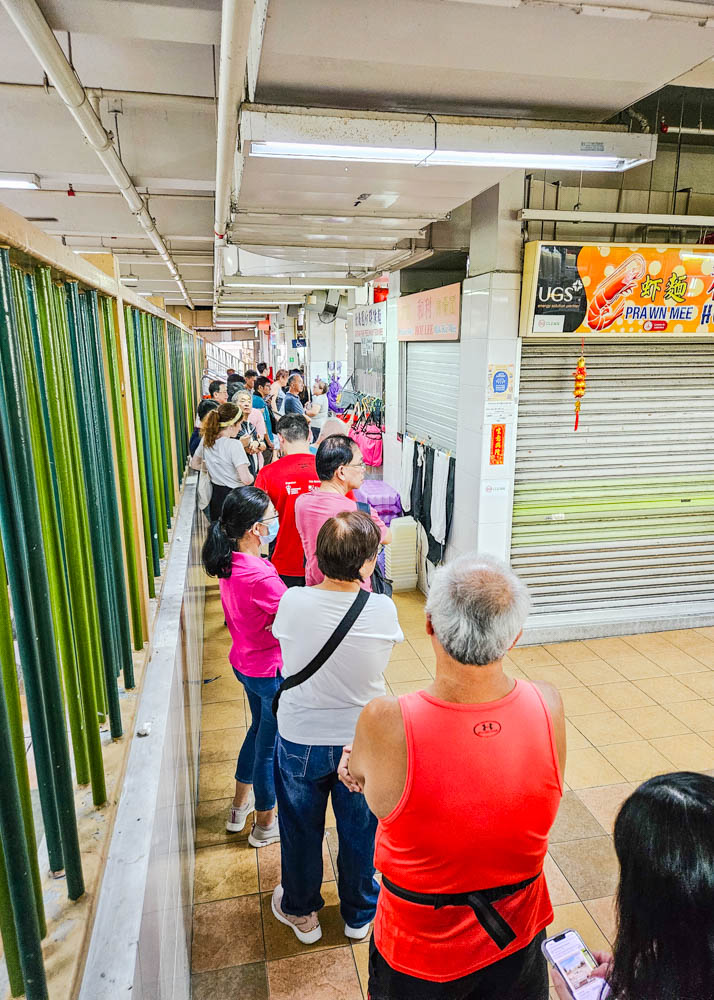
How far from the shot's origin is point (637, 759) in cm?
384

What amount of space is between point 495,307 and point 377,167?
1802 mm

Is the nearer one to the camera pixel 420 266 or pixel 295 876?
pixel 295 876

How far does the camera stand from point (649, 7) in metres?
2.06

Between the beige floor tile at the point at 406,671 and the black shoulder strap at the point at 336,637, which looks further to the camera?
the beige floor tile at the point at 406,671

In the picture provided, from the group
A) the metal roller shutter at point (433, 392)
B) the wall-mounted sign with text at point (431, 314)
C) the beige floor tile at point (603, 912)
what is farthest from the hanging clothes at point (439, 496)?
the beige floor tile at point (603, 912)

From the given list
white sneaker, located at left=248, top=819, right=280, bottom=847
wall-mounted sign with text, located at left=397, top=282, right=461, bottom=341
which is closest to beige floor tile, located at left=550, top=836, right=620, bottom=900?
white sneaker, located at left=248, top=819, right=280, bottom=847

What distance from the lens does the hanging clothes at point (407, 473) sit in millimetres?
6639

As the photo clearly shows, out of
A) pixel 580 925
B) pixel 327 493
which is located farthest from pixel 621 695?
pixel 327 493

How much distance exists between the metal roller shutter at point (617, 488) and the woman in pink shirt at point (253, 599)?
297cm

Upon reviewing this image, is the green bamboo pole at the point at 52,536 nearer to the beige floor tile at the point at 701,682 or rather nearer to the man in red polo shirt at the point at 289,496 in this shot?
the man in red polo shirt at the point at 289,496

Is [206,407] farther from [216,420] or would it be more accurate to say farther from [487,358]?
[487,358]

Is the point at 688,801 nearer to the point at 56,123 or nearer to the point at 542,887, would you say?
the point at 542,887

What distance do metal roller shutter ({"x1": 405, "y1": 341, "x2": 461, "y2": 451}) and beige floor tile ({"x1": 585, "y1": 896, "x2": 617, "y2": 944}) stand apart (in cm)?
372

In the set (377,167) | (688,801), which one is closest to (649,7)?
(377,167)
